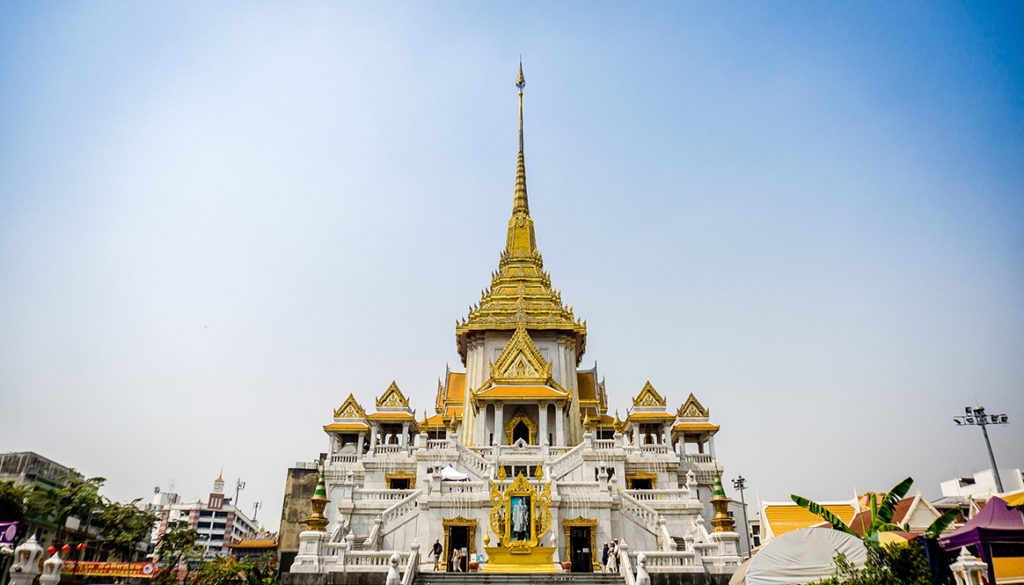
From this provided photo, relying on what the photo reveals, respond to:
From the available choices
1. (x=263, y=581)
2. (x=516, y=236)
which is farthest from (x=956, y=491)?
(x=263, y=581)

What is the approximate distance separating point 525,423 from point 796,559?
2175cm

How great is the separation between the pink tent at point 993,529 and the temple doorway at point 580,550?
10.3 m

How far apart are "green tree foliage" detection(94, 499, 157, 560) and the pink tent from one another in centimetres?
4513

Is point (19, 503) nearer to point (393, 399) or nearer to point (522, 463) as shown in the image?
point (393, 399)

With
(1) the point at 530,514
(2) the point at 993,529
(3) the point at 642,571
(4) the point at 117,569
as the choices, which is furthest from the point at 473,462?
(2) the point at 993,529

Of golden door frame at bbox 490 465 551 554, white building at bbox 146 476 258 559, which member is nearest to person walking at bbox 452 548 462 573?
golden door frame at bbox 490 465 551 554

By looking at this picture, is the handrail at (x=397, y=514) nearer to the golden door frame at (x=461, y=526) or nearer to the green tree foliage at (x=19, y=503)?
the golden door frame at (x=461, y=526)

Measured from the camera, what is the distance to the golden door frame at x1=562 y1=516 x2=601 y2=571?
22031mm

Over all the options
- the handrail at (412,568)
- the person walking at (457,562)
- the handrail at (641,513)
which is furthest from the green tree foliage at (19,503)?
the handrail at (641,513)

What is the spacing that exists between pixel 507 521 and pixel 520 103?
45.8 meters

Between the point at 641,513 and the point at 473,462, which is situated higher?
the point at 473,462

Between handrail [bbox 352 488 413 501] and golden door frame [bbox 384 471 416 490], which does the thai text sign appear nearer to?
handrail [bbox 352 488 413 501]

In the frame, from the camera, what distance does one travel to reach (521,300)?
4141 centimetres

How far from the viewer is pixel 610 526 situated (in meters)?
22.5
